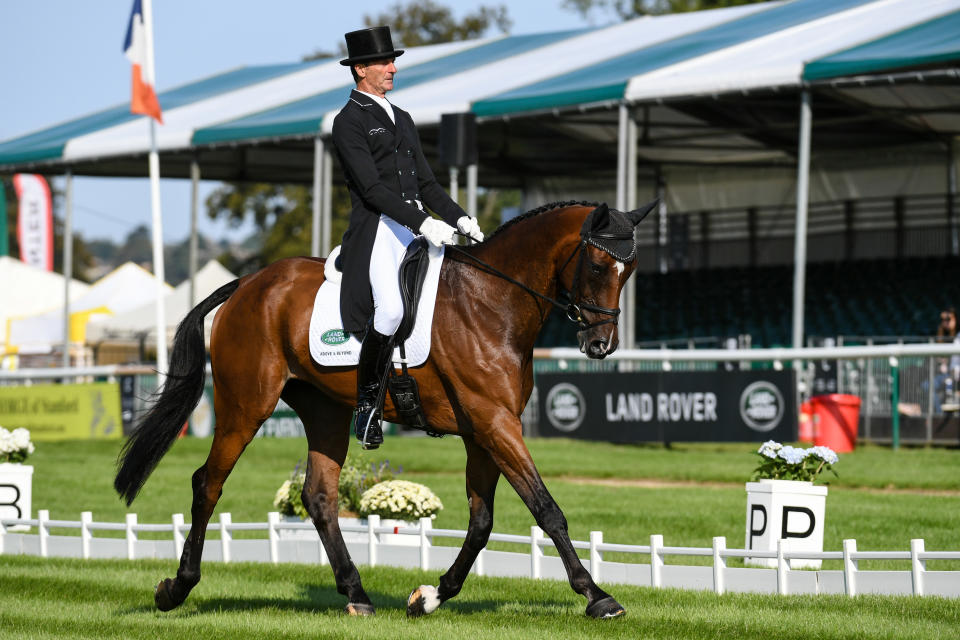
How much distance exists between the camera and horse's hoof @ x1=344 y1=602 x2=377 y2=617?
7359mm

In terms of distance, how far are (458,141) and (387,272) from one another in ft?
43.5

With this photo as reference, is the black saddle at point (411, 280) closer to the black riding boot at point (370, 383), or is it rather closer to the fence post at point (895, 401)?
the black riding boot at point (370, 383)

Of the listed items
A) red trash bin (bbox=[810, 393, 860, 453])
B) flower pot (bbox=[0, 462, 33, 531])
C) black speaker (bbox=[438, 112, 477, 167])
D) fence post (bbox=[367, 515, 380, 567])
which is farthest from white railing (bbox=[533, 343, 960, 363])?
flower pot (bbox=[0, 462, 33, 531])

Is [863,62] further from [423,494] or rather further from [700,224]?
[700,224]

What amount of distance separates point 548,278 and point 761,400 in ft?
38.3

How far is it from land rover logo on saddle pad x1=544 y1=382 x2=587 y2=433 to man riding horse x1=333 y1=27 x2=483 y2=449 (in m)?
12.4

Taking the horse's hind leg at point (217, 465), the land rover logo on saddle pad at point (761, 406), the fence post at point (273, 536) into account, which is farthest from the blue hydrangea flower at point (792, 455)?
the land rover logo on saddle pad at point (761, 406)

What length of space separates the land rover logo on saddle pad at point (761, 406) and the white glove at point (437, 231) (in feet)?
38.7

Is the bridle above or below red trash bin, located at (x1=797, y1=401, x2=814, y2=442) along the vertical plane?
above

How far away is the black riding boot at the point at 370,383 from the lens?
7.15m

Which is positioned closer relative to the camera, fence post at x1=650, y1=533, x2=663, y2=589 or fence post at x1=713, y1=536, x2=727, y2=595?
fence post at x1=713, y1=536, x2=727, y2=595

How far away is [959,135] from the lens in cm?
2998

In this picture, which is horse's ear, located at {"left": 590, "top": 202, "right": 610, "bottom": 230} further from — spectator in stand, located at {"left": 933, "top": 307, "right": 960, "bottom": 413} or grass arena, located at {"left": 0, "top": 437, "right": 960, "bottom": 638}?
spectator in stand, located at {"left": 933, "top": 307, "right": 960, "bottom": 413}

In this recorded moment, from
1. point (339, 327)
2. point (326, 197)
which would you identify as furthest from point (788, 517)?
point (326, 197)
